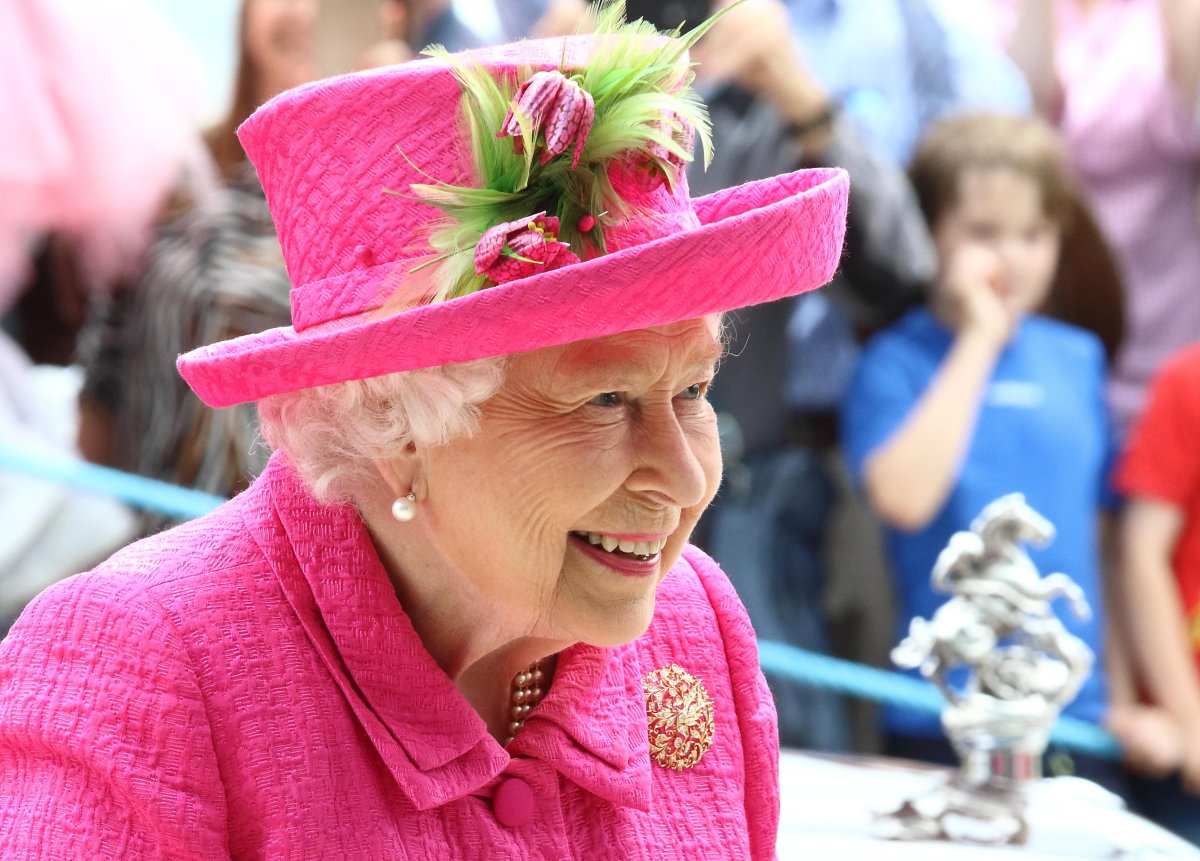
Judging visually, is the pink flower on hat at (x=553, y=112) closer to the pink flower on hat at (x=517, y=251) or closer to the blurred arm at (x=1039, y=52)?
the pink flower on hat at (x=517, y=251)

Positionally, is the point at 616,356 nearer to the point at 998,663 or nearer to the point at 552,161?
the point at 552,161

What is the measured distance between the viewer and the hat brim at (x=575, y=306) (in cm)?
138

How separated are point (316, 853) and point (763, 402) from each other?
2.00m

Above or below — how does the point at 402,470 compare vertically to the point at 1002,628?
above

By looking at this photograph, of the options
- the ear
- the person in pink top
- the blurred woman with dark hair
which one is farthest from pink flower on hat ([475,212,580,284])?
Result: the person in pink top

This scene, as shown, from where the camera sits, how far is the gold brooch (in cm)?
180

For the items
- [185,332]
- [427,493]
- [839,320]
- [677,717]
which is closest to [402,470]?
[427,493]

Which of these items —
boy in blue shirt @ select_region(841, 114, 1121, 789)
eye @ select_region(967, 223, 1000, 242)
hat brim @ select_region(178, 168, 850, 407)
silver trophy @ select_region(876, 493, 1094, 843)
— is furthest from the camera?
eye @ select_region(967, 223, 1000, 242)

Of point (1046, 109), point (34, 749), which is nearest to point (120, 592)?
point (34, 749)

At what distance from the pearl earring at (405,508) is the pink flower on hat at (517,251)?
259 mm

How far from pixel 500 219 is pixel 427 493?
10.8 inches

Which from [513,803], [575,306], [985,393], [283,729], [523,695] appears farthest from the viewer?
[985,393]

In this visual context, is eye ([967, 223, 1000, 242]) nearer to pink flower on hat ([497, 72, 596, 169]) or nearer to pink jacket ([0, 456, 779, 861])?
pink jacket ([0, 456, 779, 861])

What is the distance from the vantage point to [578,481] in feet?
5.04
